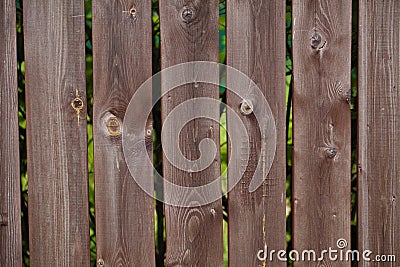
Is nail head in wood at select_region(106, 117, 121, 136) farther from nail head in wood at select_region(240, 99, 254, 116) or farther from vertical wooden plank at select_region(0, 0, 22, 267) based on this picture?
nail head in wood at select_region(240, 99, 254, 116)

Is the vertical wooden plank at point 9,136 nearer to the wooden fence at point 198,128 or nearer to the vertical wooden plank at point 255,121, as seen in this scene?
the wooden fence at point 198,128

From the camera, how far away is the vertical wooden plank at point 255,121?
2.02 meters

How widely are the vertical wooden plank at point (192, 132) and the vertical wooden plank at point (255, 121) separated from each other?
6 cm

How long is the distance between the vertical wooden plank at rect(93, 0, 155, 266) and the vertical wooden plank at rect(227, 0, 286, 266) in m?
0.33

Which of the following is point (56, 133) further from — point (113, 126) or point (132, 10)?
point (132, 10)

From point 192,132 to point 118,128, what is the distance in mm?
280

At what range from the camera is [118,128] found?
2039 millimetres

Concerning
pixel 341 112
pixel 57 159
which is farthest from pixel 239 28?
pixel 57 159

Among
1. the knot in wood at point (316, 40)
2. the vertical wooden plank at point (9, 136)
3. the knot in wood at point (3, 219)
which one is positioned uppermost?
the knot in wood at point (316, 40)

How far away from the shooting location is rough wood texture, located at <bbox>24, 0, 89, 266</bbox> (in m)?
2.01

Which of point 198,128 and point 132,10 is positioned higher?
point 132,10

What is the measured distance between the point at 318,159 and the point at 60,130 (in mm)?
992

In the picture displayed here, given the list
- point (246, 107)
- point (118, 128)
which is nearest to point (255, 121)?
point (246, 107)

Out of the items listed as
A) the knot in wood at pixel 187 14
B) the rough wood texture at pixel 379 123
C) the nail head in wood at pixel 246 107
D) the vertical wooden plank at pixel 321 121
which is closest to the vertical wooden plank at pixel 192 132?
the knot in wood at pixel 187 14
